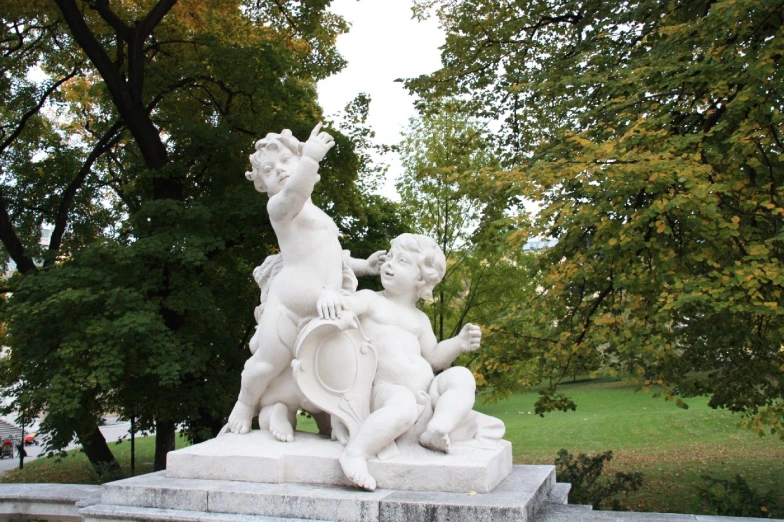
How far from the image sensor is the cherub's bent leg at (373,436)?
3.73 m

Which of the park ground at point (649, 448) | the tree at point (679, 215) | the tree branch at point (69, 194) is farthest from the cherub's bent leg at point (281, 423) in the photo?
the tree branch at point (69, 194)

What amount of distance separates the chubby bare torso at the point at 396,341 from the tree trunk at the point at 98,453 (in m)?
7.38

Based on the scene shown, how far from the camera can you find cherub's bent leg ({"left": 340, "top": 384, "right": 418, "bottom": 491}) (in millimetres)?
3730

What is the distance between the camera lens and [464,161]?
12.7 m

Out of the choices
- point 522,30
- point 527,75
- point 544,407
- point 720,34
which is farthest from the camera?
point 522,30

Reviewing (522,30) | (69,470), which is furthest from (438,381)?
(69,470)

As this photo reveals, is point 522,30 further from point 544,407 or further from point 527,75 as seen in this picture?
point 544,407

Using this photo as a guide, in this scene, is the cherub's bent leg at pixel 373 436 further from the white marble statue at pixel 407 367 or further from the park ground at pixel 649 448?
the park ground at pixel 649 448

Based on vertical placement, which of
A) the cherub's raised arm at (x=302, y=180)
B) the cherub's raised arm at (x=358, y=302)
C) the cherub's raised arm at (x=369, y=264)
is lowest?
the cherub's raised arm at (x=358, y=302)

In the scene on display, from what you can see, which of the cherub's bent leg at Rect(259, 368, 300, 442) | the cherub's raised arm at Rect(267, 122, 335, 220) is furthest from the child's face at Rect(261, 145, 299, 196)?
the cherub's bent leg at Rect(259, 368, 300, 442)

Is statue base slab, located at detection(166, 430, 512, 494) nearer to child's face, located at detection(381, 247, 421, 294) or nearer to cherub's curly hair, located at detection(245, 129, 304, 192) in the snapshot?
child's face, located at detection(381, 247, 421, 294)

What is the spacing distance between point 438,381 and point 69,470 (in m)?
13.0

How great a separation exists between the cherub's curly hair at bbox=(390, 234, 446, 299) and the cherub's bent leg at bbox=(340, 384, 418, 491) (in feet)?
3.04

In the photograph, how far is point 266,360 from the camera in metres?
4.32
